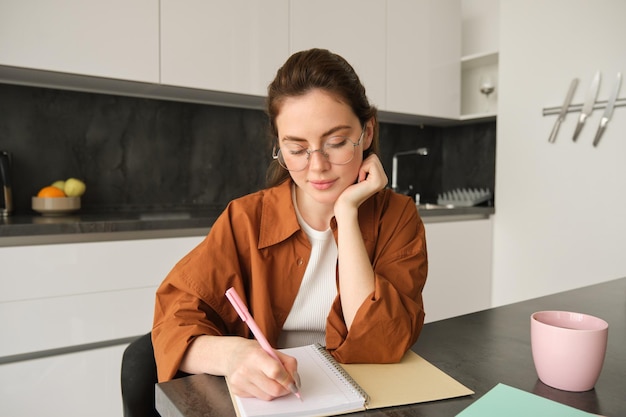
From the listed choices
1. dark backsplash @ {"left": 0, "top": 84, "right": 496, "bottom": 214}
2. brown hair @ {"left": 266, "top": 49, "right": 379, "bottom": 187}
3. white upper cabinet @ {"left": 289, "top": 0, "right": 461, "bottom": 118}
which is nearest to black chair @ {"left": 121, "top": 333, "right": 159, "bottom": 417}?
brown hair @ {"left": 266, "top": 49, "right": 379, "bottom": 187}

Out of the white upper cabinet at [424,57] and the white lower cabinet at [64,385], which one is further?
the white upper cabinet at [424,57]

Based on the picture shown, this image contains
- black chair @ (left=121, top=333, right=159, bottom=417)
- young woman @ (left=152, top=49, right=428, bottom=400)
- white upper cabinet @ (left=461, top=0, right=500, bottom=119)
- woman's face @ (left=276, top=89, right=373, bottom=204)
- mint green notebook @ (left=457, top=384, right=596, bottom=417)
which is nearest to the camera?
mint green notebook @ (left=457, top=384, right=596, bottom=417)

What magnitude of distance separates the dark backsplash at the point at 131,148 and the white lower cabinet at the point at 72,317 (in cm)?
63

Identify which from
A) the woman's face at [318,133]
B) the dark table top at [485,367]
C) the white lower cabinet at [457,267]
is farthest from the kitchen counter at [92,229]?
the white lower cabinet at [457,267]

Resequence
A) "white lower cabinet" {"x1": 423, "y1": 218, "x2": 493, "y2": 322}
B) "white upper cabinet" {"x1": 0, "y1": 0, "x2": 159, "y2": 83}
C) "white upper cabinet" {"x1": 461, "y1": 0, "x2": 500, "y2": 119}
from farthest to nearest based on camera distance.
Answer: "white upper cabinet" {"x1": 461, "y1": 0, "x2": 500, "y2": 119}
"white lower cabinet" {"x1": 423, "y1": 218, "x2": 493, "y2": 322}
"white upper cabinet" {"x1": 0, "y1": 0, "x2": 159, "y2": 83}

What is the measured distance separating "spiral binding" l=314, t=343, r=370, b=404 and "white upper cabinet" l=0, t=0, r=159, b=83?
1556 millimetres

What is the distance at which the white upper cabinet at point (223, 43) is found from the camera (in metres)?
1.99

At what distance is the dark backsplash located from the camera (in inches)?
81.4

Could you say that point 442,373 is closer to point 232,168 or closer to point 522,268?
point 232,168

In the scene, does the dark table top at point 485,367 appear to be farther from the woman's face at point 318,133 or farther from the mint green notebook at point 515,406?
the woman's face at point 318,133

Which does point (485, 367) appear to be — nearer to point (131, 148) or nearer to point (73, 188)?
point (73, 188)

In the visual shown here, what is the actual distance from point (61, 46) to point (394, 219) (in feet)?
4.65

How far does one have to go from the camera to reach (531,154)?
271cm

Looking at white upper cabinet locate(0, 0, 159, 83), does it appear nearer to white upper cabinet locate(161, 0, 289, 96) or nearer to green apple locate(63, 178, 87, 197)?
white upper cabinet locate(161, 0, 289, 96)
